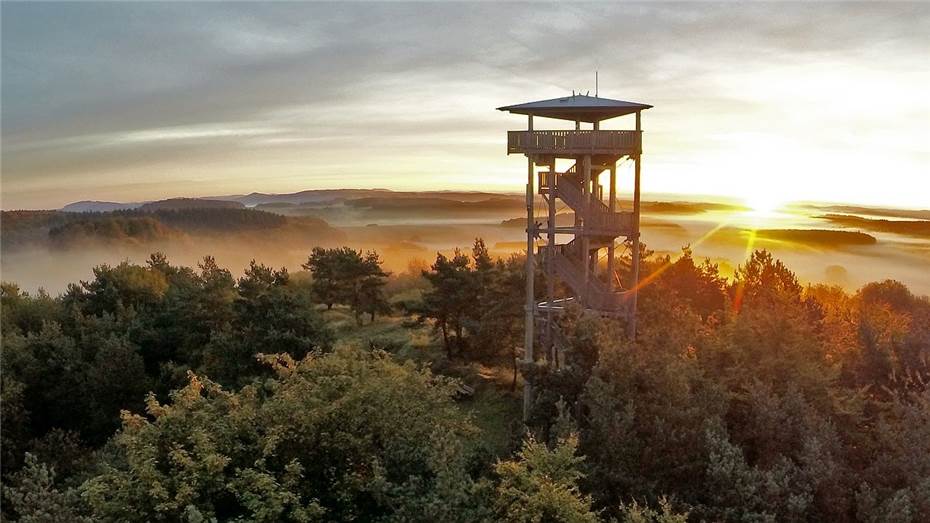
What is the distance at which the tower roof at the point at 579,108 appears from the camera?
59.6 feet

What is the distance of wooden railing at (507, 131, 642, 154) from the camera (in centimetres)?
1861

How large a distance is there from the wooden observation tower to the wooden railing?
0.10 feet

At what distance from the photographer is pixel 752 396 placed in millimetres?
12672

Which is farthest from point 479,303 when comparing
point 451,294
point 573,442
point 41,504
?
point 41,504

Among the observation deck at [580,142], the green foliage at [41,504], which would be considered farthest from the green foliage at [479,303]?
the green foliage at [41,504]

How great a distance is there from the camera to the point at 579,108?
1823 centimetres

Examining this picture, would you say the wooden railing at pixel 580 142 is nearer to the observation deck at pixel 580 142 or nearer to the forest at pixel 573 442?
the observation deck at pixel 580 142

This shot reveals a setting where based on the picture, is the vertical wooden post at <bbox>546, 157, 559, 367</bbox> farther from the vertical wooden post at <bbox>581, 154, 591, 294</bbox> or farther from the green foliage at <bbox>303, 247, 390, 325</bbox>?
the green foliage at <bbox>303, 247, 390, 325</bbox>

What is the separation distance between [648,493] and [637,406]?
5.79 ft

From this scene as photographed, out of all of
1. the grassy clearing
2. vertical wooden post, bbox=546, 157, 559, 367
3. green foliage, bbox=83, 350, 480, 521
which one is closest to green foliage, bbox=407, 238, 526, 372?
the grassy clearing

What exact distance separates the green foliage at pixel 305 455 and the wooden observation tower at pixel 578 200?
6.56 m

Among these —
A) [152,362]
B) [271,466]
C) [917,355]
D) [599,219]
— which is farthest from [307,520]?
[152,362]

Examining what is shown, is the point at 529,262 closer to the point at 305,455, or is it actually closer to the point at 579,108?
the point at 579,108

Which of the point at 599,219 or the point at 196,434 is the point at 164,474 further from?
the point at 599,219
